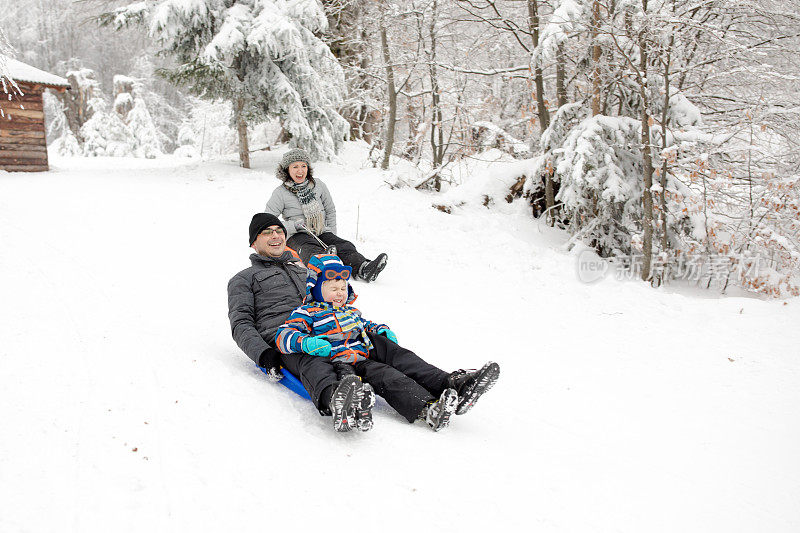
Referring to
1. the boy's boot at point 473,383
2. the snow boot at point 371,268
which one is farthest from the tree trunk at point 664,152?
the boy's boot at point 473,383

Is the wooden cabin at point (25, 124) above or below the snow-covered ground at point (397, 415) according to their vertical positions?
above

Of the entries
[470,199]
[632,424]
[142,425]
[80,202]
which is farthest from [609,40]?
[80,202]

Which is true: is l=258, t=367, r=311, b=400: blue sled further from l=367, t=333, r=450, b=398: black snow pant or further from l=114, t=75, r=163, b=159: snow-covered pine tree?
l=114, t=75, r=163, b=159: snow-covered pine tree

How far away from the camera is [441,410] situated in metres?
3.15

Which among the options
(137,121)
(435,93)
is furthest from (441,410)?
(137,121)

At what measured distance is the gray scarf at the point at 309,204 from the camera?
250 inches

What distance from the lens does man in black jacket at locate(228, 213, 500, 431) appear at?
9.98 ft

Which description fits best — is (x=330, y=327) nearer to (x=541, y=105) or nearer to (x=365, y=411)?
(x=365, y=411)

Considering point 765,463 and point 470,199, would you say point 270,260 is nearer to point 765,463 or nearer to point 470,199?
point 765,463

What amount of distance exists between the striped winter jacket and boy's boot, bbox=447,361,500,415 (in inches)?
26.8

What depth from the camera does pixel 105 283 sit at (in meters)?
5.31

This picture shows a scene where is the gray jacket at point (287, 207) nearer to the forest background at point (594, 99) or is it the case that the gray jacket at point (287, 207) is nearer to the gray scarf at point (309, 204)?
→ the gray scarf at point (309, 204)

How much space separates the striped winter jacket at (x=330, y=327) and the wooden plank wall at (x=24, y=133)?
523 inches

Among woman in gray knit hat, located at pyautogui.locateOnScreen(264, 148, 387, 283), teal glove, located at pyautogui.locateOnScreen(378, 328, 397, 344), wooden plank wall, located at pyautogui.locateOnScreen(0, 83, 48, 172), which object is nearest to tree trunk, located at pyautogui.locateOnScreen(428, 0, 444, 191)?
woman in gray knit hat, located at pyautogui.locateOnScreen(264, 148, 387, 283)
